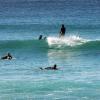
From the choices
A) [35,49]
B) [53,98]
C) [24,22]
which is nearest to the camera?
[53,98]

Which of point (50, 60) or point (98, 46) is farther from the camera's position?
point (98, 46)

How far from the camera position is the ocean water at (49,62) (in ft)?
92.6

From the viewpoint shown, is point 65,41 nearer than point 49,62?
→ No

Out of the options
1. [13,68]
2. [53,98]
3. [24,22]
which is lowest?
[53,98]

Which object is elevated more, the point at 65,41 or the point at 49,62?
the point at 65,41

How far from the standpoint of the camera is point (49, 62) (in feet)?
125

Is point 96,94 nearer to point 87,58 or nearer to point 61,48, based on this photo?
point 87,58

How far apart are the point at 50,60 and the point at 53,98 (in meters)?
12.5

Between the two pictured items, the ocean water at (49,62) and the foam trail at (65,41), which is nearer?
the ocean water at (49,62)

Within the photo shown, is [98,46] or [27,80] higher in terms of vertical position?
[98,46]

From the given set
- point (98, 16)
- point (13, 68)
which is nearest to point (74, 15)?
point (98, 16)

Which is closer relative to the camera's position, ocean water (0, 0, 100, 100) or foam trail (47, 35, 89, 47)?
ocean water (0, 0, 100, 100)

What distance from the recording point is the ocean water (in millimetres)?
28219

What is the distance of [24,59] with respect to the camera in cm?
3944
